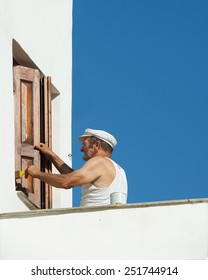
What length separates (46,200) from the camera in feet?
46.8

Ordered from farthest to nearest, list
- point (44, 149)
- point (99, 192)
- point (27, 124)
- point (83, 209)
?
1. point (44, 149)
2. point (27, 124)
3. point (99, 192)
4. point (83, 209)

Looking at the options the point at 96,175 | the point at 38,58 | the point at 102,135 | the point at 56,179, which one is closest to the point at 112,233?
the point at 96,175

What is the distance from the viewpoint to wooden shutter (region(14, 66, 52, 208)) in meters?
13.6

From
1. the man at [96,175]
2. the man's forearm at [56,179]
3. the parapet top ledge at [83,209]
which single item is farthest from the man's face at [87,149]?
the parapet top ledge at [83,209]

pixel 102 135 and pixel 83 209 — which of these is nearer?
pixel 83 209

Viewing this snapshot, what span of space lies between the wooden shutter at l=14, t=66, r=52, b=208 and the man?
0.94ft

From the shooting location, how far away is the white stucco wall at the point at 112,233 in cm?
1180

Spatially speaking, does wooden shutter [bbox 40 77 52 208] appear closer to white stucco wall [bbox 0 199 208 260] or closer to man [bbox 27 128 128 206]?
man [bbox 27 128 128 206]

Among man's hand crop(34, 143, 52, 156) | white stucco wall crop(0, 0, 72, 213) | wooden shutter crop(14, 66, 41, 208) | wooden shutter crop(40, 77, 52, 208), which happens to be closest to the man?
wooden shutter crop(14, 66, 41, 208)

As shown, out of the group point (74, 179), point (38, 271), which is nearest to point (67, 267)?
point (38, 271)

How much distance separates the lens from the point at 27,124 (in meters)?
13.9

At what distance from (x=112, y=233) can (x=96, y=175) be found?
3.51 feet

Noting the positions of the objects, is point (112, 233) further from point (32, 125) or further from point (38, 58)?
point (38, 58)

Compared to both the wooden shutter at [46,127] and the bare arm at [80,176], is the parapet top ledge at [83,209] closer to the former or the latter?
the bare arm at [80,176]
